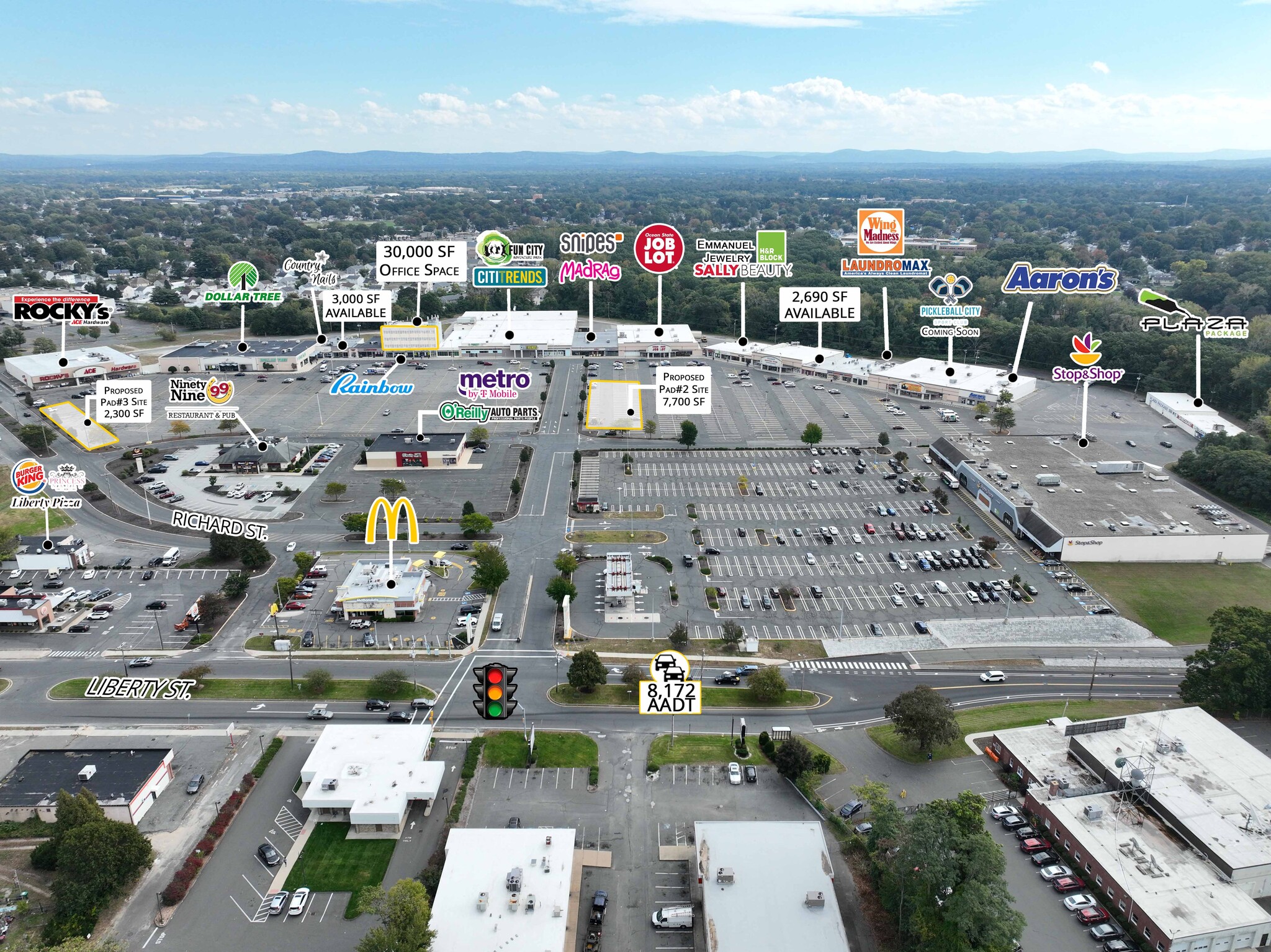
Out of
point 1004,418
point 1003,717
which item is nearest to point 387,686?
point 1003,717

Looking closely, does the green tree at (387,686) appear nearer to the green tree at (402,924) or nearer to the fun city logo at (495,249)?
the green tree at (402,924)

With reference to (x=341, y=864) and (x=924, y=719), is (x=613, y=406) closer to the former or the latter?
(x=924, y=719)

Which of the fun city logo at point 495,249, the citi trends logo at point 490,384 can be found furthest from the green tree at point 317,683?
the fun city logo at point 495,249

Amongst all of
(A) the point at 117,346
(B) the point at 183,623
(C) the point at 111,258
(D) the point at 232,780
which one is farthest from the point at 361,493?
(C) the point at 111,258

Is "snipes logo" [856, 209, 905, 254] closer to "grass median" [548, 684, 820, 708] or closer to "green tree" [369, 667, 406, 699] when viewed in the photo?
"grass median" [548, 684, 820, 708]

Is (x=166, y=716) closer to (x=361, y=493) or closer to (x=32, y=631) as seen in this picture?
(x=32, y=631)

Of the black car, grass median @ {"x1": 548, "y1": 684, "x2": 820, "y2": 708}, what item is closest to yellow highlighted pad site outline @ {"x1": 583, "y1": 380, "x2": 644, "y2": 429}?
grass median @ {"x1": 548, "y1": 684, "x2": 820, "y2": 708}
